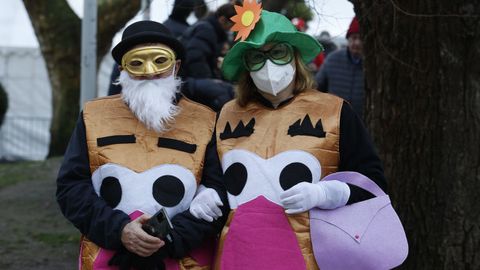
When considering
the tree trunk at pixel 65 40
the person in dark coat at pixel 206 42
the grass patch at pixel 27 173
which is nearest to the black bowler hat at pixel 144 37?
the person in dark coat at pixel 206 42

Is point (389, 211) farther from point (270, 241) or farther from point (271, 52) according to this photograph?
point (271, 52)

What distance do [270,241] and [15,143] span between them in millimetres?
12988

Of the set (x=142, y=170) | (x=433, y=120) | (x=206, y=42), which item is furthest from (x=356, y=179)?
(x=206, y=42)

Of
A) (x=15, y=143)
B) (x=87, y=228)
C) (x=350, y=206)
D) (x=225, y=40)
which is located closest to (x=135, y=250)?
(x=87, y=228)

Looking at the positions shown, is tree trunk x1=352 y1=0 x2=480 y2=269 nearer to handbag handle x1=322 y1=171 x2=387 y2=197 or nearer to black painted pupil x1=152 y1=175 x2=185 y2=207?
handbag handle x1=322 y1=171 x2=387 y2=197

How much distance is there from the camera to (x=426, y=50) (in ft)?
13.4

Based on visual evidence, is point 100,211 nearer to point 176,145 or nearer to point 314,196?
point 176,145

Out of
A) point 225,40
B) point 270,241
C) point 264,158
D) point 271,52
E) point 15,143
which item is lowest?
point 15,143

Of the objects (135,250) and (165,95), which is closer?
(135,250)

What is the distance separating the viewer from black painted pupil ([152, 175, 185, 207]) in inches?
123

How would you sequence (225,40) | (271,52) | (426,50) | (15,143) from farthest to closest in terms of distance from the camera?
(15,143) → (225,40) → (426,50) → (271,52)

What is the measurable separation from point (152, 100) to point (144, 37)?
26cm

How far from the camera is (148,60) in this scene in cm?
322

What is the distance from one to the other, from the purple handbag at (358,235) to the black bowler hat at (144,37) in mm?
828
